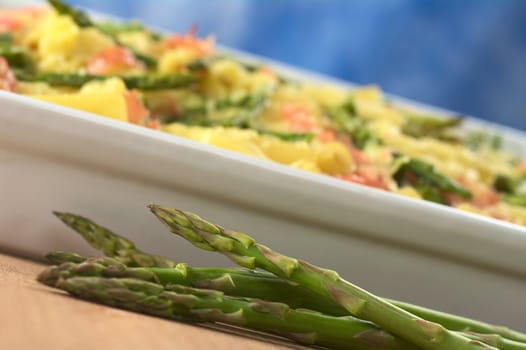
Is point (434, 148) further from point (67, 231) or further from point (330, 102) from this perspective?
point (67, 231)

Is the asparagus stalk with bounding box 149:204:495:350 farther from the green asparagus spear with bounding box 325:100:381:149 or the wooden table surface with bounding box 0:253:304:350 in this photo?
the green asparagus spear with bounding box 325:100:381:149

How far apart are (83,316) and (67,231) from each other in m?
0.50

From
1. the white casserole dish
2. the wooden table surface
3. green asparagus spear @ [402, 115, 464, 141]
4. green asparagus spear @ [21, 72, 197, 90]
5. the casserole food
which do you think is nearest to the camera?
the wooden table surface

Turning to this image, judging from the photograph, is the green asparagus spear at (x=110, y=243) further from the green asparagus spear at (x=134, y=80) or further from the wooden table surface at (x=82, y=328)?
the green asparagus spear at (x=134, y=80)

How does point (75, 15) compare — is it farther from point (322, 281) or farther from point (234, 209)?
point (322, 281)

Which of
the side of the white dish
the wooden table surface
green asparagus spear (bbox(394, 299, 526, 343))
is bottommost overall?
the wooden table surface

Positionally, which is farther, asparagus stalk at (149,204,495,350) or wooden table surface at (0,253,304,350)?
asparagus stalk at (149,204,495,350)

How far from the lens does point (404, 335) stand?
3.68 ft

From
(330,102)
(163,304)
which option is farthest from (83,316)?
(330,102)

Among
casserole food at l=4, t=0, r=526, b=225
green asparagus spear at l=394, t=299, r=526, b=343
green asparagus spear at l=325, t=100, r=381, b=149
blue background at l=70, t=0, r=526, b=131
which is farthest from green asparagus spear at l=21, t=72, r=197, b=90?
blue background at l=70, t=0, r=526, b=131

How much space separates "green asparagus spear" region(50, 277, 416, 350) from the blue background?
4.62 metres

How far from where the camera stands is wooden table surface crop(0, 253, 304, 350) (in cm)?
88

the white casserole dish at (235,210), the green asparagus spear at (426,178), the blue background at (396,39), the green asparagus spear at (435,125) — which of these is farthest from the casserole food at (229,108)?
the blue background at (396,39)

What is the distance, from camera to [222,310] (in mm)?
1116
